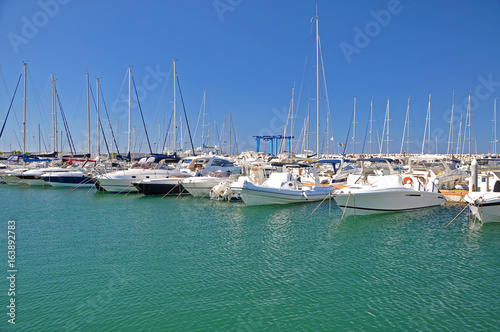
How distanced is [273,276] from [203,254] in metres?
3.20

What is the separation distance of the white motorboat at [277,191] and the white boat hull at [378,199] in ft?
15.4

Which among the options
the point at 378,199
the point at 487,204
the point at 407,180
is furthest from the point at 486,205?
the point at 407,180

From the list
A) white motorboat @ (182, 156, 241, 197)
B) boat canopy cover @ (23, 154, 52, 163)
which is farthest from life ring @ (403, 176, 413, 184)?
boat canopy cover @ (23, 154, 52, 163)

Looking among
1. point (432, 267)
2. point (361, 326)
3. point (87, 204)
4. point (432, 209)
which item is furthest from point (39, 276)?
point (432, 209)

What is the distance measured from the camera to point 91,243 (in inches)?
550

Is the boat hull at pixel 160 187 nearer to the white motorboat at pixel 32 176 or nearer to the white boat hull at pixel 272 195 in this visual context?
the white boat hull at pixel 272 195

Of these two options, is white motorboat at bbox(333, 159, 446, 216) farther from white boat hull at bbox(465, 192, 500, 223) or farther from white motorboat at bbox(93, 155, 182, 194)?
white motorboat at bbox(93, 155, 182, 194)

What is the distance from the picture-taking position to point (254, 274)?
10570 millimetres

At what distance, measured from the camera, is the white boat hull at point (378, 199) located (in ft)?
61.9

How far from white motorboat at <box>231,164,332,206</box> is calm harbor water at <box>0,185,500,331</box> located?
3967 millimetres

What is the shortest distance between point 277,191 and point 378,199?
6.35 m

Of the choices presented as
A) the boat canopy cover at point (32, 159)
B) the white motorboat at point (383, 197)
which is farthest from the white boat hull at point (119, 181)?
the boat canopy cover at point (32, 159)

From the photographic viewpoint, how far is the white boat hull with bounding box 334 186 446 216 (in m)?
18.9

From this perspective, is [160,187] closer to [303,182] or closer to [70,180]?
[303,182]
